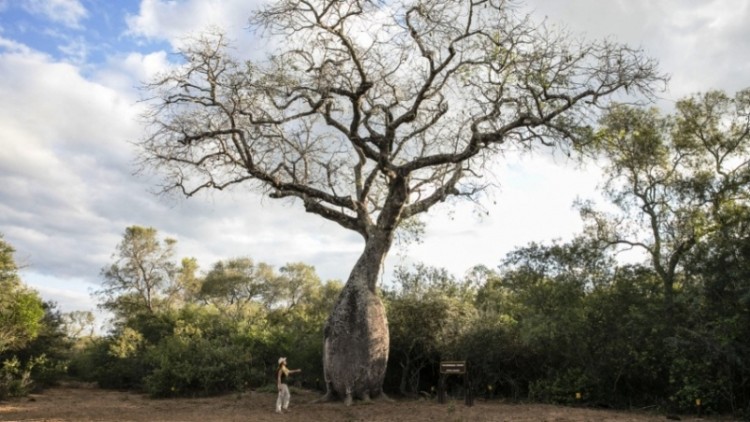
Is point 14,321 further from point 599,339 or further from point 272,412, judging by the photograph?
point 599,339

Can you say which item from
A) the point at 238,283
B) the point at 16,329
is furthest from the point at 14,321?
the point at 238,283

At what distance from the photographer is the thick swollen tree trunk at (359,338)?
13.7 m

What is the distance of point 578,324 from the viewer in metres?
12.3

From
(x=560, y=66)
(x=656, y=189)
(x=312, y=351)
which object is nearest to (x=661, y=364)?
(x=656, y=189)

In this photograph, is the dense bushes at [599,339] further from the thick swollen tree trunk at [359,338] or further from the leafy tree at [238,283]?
the leafy tree at [238,283]

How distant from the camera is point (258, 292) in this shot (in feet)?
140

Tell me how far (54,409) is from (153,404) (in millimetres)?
2310

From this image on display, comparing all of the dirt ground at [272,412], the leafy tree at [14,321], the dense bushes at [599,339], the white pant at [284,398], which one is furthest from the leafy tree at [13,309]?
the dense bushes at [599,339]

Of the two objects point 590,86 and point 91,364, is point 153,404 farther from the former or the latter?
point 590,86

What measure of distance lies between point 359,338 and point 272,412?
104 inches

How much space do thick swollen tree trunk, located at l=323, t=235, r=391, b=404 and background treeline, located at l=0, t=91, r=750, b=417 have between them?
179cm

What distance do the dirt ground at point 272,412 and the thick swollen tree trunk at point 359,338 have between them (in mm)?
529

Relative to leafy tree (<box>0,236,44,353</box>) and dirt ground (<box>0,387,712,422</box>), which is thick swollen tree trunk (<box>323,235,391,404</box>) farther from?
leafy tree (<box>0,236,44,353</box>)

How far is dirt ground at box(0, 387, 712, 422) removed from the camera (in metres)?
10.7
